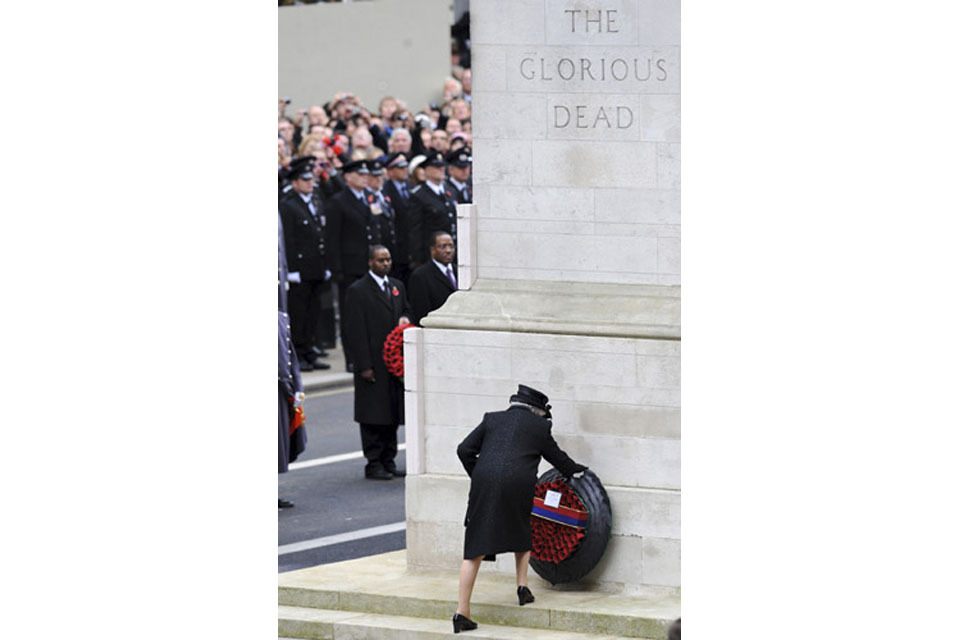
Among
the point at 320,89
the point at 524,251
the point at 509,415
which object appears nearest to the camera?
the point at 509,415

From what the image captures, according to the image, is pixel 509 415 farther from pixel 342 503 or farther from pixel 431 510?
pixel 342 503

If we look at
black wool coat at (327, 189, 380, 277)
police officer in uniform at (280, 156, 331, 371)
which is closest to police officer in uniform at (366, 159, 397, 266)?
black wool coat at (327, 189, 380, 277)

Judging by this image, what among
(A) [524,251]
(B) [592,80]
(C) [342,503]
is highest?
(B) [592,80]

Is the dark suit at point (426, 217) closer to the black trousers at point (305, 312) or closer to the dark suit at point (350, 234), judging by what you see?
the dark suit at point (350, 234)

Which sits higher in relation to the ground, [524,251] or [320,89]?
[320,89]

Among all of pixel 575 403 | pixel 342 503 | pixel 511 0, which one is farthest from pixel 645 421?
pixel 342 503

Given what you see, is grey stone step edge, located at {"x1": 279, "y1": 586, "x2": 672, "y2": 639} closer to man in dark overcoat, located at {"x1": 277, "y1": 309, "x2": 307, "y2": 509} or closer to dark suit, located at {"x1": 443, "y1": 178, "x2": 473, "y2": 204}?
man in dark overcoat, located at {"x1": 277, "y1": 309, "x2": 307, "y2": 509}

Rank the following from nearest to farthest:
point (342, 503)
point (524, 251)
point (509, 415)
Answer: point (509, 415) → point (524, 251) → point (342, 503)

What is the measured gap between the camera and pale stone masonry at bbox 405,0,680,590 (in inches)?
441

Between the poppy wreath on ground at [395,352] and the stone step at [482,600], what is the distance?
3279mm

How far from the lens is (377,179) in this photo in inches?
878

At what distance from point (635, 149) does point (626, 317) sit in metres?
0.89

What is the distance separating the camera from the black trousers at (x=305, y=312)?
2186cm

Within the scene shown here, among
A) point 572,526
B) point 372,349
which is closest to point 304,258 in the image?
point 372,349
